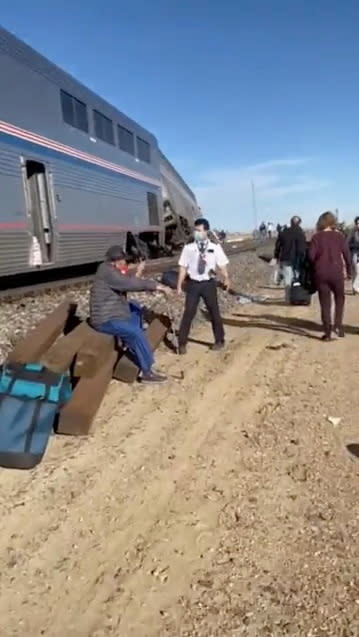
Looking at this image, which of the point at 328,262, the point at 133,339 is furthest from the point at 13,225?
the point at 328,262

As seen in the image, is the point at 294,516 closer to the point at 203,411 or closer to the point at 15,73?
the point at 203,411

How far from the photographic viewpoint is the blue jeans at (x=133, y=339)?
284 inches

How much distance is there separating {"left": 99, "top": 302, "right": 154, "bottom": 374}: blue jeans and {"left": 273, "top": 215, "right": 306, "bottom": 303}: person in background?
7072 millimetres

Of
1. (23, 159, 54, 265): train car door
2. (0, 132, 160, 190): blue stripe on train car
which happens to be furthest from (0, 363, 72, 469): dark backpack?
(23, 159, 54, 265): train car door

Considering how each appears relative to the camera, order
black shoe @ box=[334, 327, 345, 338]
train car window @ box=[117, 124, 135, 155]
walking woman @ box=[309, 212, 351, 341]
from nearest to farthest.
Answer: walking woman @ box=[309, 212, 351, 341], black shoe @ box=[334, 327, 345, 338], train car window @ box=[117, 124, 135, 155]

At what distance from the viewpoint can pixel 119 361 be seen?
7328 millimetres

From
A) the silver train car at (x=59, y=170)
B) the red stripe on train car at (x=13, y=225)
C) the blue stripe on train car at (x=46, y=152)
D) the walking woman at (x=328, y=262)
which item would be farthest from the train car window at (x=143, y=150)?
the walking woman at (x=328, y=262)

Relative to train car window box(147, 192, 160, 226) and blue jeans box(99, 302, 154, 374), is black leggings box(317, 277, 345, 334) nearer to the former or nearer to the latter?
blue jeans box(99, 302, 154, 374)

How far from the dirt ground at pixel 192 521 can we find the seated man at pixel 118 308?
48 centimetres

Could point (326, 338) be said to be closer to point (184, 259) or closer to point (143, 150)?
point (184, 259)

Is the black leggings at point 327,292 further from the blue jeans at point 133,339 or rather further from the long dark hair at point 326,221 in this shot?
the blue jeans at point 133,339

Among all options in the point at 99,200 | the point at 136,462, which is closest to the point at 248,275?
the point at 99,200

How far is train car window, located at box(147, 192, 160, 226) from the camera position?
73.3ft

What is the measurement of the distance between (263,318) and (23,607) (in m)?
9.03
